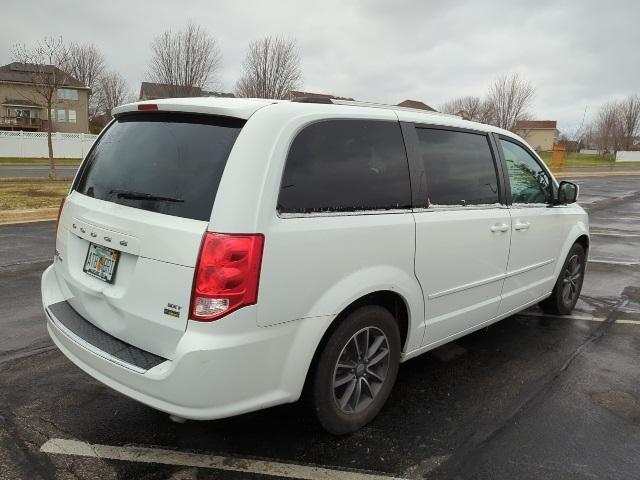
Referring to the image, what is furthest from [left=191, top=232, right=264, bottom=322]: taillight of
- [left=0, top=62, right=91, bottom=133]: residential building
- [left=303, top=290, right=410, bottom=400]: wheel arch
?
[left=0, top=62, right=91, bottom=133]: residential building

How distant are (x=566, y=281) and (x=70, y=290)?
4573 millimetres

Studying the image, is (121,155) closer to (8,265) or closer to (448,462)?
(448,462)

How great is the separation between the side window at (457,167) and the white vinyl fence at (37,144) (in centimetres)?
4168

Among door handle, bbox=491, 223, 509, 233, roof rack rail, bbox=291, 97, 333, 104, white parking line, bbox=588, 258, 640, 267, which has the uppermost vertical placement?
roof rack rail, bbox=291, 97, 333, 104

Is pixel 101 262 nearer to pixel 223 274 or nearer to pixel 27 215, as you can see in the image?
pixel 223 274

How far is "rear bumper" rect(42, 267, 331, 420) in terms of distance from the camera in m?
2.32

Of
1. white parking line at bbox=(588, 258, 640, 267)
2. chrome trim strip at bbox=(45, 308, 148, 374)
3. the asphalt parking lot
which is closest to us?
chrome trim strip at bbox=(45, 308, 148, 374)

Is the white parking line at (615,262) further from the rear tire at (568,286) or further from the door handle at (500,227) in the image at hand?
the door handle at (500,227)

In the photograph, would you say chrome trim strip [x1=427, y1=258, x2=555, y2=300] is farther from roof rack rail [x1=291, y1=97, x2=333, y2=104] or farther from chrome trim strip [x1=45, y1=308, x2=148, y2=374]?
chrome trim strip [x1=45, y1=308, x2=148, y2=374]

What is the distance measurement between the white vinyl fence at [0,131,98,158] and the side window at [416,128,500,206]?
41.7 m

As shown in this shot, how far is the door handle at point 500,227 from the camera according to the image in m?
3.73

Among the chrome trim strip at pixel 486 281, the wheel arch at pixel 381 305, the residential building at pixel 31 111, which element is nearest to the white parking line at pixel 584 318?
the chrome trim strip at pixel 486 281

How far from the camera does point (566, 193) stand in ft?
15.6

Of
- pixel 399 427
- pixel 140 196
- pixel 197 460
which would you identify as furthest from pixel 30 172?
pixel 399 427
